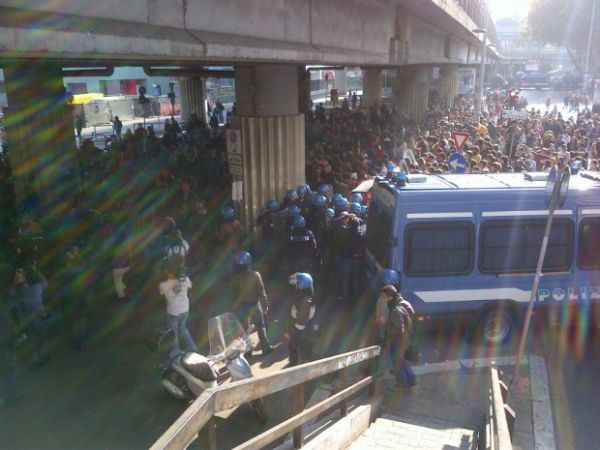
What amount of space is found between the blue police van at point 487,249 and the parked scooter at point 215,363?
2.57 meters

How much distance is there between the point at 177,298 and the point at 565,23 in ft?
242

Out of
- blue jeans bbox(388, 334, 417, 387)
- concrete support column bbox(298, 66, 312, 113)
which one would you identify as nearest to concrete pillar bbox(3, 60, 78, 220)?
blue jeans bbox(388, 334, 417, 387)

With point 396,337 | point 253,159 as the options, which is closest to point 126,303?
point 253,159

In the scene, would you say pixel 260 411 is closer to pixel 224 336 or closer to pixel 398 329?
pixel 224 336

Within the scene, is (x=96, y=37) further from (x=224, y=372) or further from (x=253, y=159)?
(x=253, y=159)

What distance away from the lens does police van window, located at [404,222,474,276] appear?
24.8 feet

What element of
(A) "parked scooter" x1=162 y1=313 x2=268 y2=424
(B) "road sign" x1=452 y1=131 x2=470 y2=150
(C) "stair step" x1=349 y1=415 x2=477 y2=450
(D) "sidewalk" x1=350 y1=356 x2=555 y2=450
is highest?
(B) "road sign" x1=452 y1=131 x2=470 y2=150

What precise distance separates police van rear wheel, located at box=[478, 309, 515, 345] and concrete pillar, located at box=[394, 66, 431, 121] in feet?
98.1

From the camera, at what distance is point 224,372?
6797mm

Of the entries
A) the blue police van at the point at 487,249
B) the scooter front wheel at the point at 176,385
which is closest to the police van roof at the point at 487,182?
the blue police van at the point at 487,249

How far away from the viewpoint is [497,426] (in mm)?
4621

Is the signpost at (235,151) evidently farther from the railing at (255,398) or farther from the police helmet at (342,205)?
the railing at (255,398)

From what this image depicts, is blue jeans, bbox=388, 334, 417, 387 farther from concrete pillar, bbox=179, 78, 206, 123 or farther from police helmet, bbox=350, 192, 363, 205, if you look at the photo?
concrete pillar, bbox=179, 78, 206, 123

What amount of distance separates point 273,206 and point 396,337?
504 centimetres
